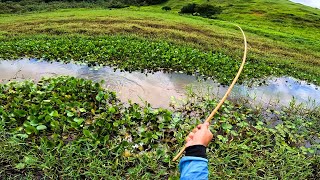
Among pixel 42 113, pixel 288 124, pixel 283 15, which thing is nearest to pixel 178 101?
pixel 288 124

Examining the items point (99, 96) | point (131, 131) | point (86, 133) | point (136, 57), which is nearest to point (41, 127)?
point (86, 133)

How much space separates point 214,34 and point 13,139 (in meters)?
17.8

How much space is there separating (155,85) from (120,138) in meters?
3.95

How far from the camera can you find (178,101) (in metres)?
8.13

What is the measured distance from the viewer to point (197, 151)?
2.44 meters

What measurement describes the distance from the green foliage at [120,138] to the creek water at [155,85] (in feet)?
3.74

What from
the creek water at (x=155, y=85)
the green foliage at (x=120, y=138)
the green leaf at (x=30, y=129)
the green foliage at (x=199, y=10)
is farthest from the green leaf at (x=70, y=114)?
the green foliage at (x=199, y=10)

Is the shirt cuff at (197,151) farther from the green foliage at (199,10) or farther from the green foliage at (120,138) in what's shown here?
the green foliage at (199,10)

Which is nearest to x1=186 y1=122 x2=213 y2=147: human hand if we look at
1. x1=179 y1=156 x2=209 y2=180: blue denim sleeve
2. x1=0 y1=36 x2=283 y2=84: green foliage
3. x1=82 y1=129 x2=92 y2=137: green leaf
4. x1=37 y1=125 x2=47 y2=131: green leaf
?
x1=179 y1=156 x2=209 y2=180: blue denim sleeve

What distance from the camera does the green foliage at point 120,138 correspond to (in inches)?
184

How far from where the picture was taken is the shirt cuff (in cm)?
243

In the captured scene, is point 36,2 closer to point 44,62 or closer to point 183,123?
point 44,62

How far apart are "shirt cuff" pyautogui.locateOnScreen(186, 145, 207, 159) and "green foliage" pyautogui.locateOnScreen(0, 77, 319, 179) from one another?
2.28m

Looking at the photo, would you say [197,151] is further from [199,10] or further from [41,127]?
[199,10]
